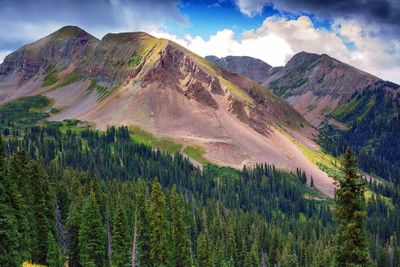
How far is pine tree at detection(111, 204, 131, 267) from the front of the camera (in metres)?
60.7

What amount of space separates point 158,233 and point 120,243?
5.98m

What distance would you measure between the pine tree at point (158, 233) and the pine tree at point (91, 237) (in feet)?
30.0

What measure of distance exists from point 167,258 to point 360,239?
40.1m

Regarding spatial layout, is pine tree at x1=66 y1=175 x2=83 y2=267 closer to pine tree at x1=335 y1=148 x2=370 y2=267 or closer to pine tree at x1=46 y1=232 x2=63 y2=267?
pine tree at x1=46 y1=232 x2=63 y2=267

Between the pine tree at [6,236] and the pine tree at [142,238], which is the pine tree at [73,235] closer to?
the pine tree at [142,238]

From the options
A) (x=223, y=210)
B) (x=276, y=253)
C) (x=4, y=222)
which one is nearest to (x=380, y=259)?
(x=276, y=253)

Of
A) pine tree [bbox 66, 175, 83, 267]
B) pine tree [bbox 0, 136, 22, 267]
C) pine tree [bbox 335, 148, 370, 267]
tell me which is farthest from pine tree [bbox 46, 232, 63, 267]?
pine tree [bbox 335, 148, 370, 267]

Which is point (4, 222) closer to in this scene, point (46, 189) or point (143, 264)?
point (46, 189)

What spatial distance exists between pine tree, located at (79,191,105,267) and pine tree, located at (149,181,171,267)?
914 centimetres

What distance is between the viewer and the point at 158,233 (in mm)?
60688

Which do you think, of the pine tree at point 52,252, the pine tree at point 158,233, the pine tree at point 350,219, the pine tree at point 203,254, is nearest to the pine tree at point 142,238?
the pine tree at point 158,233

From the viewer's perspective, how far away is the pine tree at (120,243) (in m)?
60.7

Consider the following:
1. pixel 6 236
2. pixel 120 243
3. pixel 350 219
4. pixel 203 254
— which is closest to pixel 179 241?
pixel 120 243

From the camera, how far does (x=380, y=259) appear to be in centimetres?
14525
